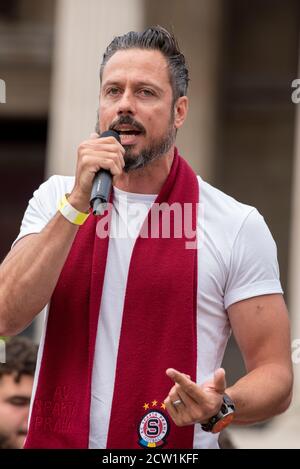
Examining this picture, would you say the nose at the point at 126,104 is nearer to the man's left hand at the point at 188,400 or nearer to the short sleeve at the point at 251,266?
the short sleeve at the point at 251,266

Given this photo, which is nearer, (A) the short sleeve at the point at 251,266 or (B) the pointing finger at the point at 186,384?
(B) the pointing finger at the point at 186,384

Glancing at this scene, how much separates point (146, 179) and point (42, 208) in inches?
14.2

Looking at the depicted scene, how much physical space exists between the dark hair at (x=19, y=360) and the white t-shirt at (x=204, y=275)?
1.34 m

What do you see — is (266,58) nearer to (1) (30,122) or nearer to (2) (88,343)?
(1) (30,122)

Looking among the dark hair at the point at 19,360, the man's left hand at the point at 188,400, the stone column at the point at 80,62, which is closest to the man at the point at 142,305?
the man's left hand at the point at 188,400

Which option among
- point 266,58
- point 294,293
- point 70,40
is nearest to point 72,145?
point 70,40

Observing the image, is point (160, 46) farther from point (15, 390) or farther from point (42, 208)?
point (15, 390)

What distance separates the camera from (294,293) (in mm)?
13695

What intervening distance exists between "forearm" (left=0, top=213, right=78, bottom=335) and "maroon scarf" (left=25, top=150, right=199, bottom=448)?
0.19 meters

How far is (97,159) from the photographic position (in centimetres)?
397

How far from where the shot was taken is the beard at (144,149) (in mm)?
4242

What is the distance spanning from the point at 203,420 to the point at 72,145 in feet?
36.3

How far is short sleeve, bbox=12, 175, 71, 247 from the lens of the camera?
4414 millimetres
